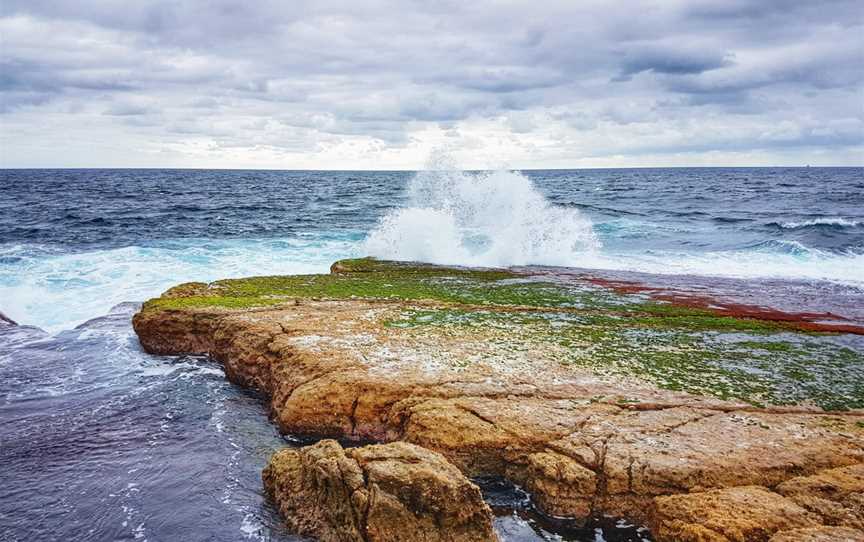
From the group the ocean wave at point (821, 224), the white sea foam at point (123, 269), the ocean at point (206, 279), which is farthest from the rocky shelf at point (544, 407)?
the ocean wave at point (821, 224)

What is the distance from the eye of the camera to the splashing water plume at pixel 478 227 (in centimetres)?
2150

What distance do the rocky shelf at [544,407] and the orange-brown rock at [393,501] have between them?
0.02 metres

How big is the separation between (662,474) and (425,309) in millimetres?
6368

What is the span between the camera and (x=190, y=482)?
736cm

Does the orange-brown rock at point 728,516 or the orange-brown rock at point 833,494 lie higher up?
the orange-brown rock at point 833,494

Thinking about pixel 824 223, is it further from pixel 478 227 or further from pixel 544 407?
pixel 544 407

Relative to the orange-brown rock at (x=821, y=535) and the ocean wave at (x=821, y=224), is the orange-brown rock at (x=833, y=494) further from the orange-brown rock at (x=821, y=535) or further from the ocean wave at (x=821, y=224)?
the ocean wave at (x=821, y=224)

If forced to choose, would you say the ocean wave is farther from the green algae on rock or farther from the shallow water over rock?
the shallow water over rock

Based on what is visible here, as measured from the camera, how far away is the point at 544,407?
7562 millimetres

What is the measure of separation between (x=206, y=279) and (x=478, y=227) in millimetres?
11300

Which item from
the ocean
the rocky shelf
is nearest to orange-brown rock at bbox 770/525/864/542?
the rocky shelf

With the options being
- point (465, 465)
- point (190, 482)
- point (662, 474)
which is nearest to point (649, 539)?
point (662, 474)

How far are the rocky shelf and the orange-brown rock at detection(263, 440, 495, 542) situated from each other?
0.06 ft

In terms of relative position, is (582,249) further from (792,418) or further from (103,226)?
(103,226)
